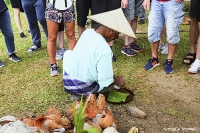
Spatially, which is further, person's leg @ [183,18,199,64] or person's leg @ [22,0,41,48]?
person's leg @ [22,0,41,48]

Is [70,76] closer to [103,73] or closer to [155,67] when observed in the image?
[103,73]

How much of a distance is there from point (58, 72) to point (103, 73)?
1.35m

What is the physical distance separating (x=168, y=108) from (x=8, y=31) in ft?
9.62

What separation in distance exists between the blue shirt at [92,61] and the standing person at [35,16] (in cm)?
191

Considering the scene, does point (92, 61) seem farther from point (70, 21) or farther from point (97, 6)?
point (97, 6)

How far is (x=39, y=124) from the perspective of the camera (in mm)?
2652

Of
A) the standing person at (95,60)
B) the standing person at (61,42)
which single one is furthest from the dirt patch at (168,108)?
the standing person at (61,42)

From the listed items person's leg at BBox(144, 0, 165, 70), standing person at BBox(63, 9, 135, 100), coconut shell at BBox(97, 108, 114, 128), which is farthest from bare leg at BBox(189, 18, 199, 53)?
coconut shell at BBox(97, 108, 114, 128)

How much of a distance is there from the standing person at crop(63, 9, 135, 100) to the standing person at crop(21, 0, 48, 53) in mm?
1872

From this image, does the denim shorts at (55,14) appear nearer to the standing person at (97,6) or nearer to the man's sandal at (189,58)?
the standing person at (97,6)

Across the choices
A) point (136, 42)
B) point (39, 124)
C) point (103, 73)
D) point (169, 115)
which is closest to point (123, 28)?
point (103, 73)

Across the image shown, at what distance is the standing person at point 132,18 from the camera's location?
4.87m

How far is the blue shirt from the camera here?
3240mm

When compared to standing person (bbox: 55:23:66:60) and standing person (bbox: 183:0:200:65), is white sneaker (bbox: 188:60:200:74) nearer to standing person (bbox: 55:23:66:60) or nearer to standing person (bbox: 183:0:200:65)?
standing person (bbox: 183:0:200:65)
